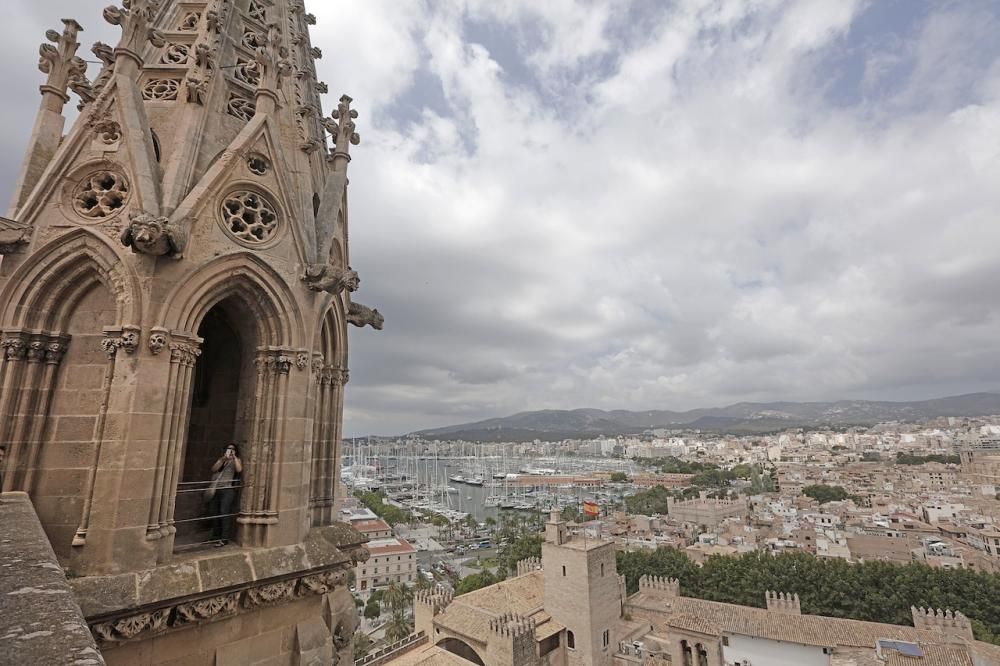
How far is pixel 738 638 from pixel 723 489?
118404mm

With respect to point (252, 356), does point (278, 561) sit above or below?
below

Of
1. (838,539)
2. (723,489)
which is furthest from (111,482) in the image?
(723,489)

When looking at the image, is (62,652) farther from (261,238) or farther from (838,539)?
(838,539)

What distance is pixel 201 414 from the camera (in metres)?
6.90

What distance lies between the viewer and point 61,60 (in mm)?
5914

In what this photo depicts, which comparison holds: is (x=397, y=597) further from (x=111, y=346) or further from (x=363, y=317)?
(x=111, y=346)

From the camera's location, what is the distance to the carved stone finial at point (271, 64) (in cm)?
631

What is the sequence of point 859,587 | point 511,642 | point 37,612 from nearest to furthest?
point 37,612, point 511,642, point 859,587

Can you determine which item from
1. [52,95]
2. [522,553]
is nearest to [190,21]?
[52,95]

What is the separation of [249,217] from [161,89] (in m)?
2.04

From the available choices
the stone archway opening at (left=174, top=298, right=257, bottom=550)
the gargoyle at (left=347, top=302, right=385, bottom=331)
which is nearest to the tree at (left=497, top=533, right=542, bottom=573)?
the gargoyle at (left=347, top=302, right=385, bottom=331)

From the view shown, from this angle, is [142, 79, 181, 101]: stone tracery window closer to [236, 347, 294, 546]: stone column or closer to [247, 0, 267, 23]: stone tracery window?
[247, 0, 267, 23]: stone tracery window

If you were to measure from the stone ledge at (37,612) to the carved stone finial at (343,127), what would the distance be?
5.91 meters

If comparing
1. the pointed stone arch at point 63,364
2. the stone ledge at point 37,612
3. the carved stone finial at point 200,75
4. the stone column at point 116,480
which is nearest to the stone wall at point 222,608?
the stone column at point 116,480
